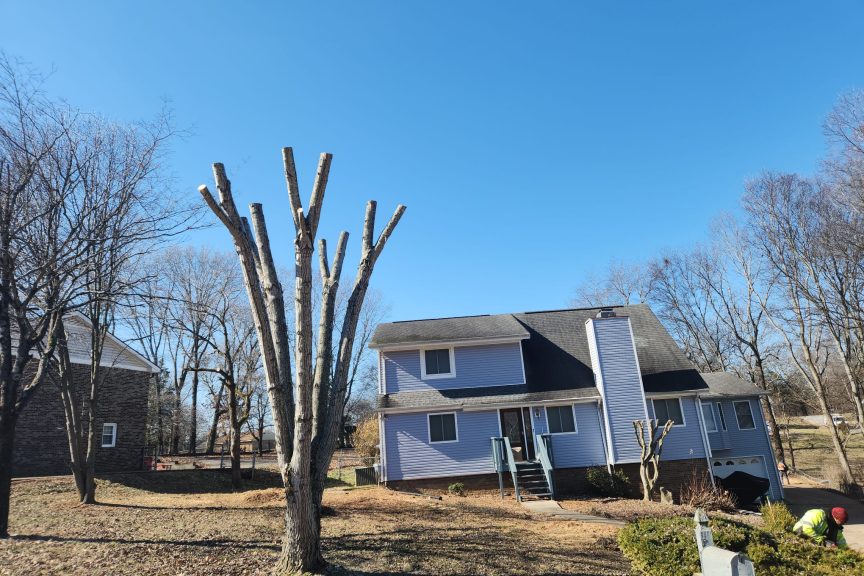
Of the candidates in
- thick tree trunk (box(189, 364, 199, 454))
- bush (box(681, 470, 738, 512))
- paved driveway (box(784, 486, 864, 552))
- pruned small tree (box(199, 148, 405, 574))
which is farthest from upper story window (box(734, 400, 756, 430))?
thick tree trunk (box(189, 364, 199, 454))

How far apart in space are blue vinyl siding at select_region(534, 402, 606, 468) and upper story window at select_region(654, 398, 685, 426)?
90.2 inches

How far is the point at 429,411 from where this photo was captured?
58.5ft

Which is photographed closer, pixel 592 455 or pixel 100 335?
pixel 100 335

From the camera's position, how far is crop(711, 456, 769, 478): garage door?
2070 centimetres

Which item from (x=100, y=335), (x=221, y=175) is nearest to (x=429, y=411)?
(x=100, y=335)

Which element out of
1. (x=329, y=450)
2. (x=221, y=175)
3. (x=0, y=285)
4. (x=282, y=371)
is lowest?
(x=329, y=450)

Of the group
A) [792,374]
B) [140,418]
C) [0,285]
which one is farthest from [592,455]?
[792,374]

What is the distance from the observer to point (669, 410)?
18062 mm

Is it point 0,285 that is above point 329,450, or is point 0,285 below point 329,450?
above

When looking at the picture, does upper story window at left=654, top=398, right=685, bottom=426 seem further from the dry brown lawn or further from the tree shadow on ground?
the tree shadow on ground

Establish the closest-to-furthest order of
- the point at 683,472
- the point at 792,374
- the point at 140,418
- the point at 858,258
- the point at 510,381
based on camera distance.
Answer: the point at 858,258 → the point at 683,472 → the point at 510,381 → the point at 140,418 → the point at 792,374

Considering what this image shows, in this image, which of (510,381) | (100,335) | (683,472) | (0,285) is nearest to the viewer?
(0,285)

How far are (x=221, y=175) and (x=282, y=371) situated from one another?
2.68m

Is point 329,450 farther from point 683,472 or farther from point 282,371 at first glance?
point 683,472
